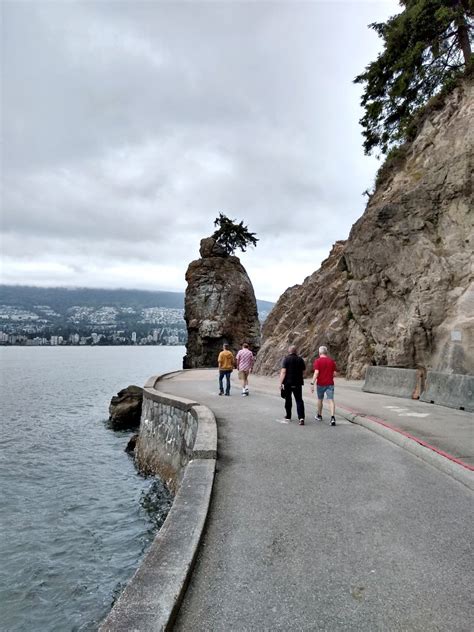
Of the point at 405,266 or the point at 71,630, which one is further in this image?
the point at 405,266

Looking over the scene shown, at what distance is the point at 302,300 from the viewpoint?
92.7 feet

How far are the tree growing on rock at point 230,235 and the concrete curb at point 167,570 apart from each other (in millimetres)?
51174

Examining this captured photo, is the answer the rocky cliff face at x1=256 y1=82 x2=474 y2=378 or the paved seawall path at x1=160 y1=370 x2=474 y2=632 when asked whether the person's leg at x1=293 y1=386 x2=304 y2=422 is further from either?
the rocky cliff face at x1=256 y1=82 x2=474 y2=378

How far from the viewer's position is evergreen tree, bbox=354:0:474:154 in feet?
62.3

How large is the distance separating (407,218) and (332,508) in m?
15.7

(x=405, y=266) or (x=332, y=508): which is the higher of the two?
(x=405, y=266)

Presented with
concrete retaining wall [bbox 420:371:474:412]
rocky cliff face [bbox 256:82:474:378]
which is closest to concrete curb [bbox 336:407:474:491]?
concrete retaining wall [bbox 420:371:474:412]

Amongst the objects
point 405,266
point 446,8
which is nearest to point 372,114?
point 446,8

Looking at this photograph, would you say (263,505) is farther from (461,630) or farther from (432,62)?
(432,62)

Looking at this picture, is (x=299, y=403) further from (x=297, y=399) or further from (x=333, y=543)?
(x=333, y=543)

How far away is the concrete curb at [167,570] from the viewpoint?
290 cm

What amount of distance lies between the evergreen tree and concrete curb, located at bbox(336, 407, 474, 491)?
16.8 meters

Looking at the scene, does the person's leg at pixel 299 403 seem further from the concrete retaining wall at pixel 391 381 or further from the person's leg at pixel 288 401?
the concrete retaining wall at pixel 391 381

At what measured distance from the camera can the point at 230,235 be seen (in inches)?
2217
